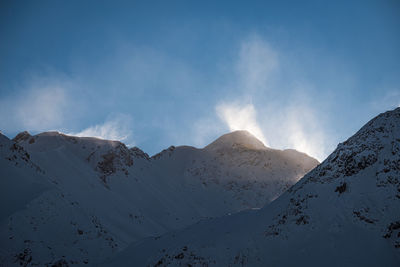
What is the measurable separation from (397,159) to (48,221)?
27.0m

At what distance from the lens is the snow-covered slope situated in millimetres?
14539

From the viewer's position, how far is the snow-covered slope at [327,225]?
14.5 m

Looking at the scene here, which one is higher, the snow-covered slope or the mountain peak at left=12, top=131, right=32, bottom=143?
the mountain peak at left=12, top=131, right=32, bottom=143

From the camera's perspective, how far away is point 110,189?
5434cm

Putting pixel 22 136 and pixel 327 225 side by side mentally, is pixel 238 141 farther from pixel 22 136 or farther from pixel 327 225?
pixel 327 225

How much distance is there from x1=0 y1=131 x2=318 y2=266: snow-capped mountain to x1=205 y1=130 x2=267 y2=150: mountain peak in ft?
1.21

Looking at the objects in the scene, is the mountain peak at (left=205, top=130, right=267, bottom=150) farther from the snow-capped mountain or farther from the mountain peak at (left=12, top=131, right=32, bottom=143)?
the mountain peak at (left=12, top=131, right=32, bottom=143)

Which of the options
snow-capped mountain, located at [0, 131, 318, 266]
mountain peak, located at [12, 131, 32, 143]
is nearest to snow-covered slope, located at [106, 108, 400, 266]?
snow-capped mountain, located at [0, 131, 318, 266]

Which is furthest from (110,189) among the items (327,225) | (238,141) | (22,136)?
(238,141)

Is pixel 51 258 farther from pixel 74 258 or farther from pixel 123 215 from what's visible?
pixel 123 215

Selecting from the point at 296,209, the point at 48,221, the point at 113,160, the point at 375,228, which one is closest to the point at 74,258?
the point at 48,221

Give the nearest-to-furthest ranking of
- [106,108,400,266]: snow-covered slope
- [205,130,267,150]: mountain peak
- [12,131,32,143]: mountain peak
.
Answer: [106,108,400,266]: snow-covered slope < [12,131,32,143]: mountain peak < [205,130,267,150]: mountain peak

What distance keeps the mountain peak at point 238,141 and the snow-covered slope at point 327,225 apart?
251ft

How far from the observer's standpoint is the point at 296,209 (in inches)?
736
